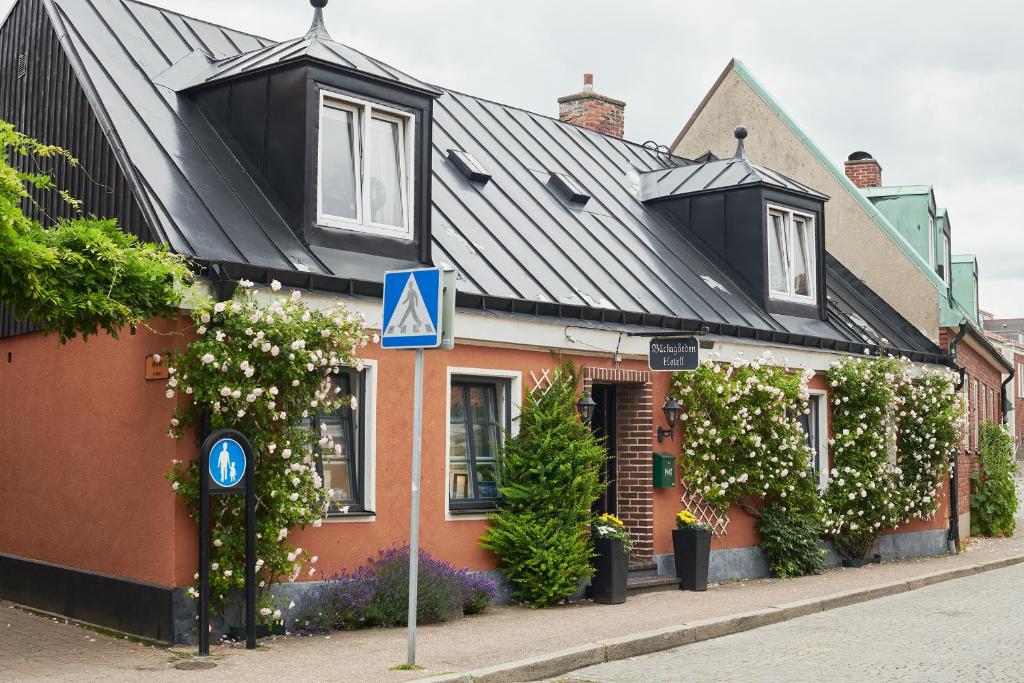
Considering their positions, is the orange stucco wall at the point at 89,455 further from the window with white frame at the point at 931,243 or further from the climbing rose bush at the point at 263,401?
the window with white frame at the point at 931,243

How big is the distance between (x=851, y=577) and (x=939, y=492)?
5.21m

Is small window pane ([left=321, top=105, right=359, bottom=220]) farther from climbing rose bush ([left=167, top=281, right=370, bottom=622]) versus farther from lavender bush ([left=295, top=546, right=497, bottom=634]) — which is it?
lavender bush ([left=295, top=546, right=497, bottom=634])

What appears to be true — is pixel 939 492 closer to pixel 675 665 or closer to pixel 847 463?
pixel 847 463

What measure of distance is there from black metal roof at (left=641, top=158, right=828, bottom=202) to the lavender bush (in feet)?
28.7

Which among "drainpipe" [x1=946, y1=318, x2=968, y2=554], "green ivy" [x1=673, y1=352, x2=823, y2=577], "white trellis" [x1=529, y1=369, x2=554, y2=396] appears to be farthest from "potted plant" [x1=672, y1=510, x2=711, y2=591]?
"drainpipe" [x1=946, y1=318, x2=968, y2=554]

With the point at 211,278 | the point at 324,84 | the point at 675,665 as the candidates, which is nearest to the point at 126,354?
the point at 211,278

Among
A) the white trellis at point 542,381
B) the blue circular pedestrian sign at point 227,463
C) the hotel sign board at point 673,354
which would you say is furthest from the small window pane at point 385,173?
the blue circular pedestrian sign at point 227,463

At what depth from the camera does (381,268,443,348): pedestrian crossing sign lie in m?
7.91

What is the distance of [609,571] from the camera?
12125 millimetres

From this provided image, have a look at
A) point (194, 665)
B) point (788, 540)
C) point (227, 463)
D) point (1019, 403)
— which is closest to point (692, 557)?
point (788, 540)

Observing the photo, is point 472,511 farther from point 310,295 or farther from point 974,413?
point 974,413

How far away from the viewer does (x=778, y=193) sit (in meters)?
17.4

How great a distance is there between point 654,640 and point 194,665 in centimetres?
387

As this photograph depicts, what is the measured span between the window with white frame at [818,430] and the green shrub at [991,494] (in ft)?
21.9
